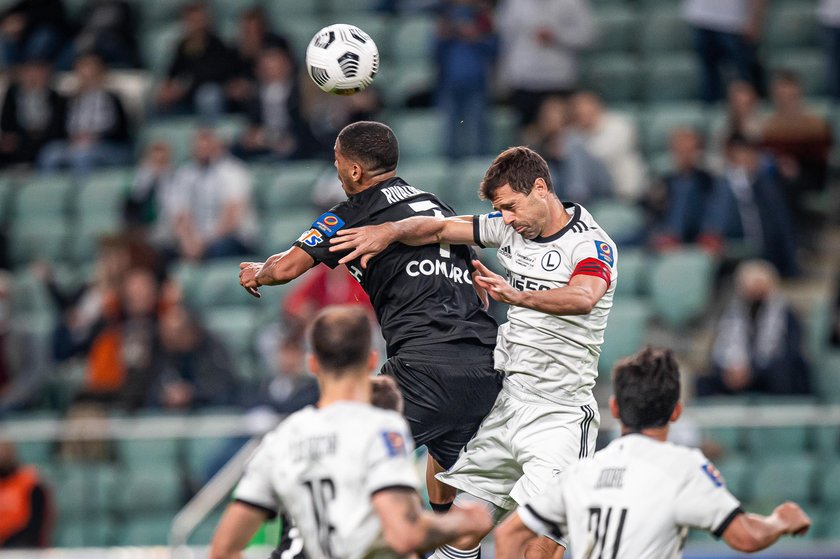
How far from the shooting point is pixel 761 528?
4.94 metres

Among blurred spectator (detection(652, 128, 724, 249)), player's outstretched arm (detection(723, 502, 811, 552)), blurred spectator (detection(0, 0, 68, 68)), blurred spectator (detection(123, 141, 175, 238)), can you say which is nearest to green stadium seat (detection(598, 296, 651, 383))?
blurred spectator (detection(652, 128, 724, 249))

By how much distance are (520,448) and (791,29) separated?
379 inches

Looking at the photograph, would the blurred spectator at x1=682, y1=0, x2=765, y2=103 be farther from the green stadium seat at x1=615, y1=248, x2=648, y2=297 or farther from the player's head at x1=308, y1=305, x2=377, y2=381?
the player's head at x1=308, y1=305, x2=377, y2=381

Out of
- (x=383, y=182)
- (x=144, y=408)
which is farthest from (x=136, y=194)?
(x=383, y=182)

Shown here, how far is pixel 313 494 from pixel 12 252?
10243 mm

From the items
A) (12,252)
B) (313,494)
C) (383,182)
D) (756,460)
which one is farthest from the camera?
(12,252)

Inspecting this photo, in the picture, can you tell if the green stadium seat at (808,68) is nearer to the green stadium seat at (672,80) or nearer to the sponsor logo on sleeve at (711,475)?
the green stadium seat at (672,80)

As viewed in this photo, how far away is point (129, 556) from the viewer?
10781mm

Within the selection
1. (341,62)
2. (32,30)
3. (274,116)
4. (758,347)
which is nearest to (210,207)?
(274,116)

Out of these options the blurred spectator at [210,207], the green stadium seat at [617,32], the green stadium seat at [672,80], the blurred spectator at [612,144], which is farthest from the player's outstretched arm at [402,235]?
the green stadium seat at [617,32]

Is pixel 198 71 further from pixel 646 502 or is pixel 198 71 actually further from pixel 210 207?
pixel 646 502

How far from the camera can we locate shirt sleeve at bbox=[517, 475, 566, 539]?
17.1 feet

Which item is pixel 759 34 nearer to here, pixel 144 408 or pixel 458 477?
pixel 144 408

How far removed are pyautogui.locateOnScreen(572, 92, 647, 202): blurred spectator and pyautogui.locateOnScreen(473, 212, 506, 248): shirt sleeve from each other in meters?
6.61
